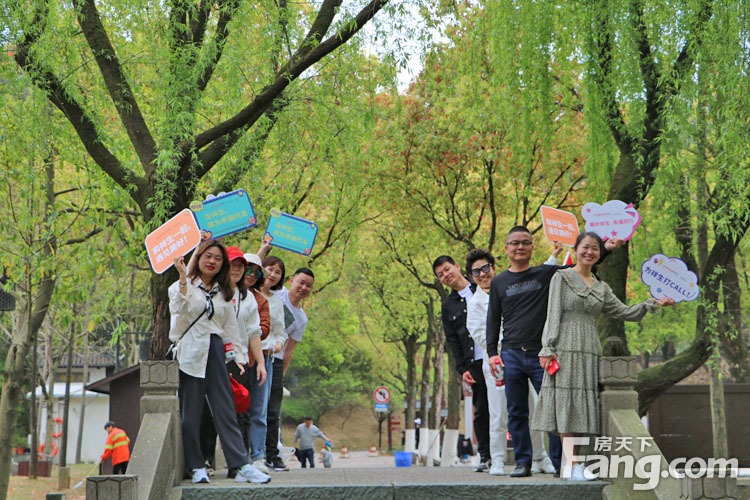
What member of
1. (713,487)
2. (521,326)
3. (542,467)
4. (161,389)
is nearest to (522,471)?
(542,467)

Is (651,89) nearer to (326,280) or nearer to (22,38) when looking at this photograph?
(22,38)

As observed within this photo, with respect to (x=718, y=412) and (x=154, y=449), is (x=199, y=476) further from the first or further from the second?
(x=718, y=412)

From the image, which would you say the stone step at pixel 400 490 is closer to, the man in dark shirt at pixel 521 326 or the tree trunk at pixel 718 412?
the man in dark shirt at pixel 521 326

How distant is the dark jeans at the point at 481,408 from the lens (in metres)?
9.68

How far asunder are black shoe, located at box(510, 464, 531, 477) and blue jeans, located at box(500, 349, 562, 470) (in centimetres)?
3

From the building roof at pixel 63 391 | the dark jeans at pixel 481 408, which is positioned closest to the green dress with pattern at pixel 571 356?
the dark jeans at pixel 481 408

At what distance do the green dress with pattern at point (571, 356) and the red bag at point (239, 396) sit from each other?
2.56m

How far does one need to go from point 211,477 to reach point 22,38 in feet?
20.3

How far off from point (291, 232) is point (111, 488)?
4611 millimetres

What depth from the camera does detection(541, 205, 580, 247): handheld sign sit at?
343 inches

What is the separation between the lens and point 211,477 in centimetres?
846

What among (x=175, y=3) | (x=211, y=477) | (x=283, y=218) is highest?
(x=175, y=3)

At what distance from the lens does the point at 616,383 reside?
7.97 metres

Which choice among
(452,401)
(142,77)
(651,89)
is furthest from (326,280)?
(651,89)
